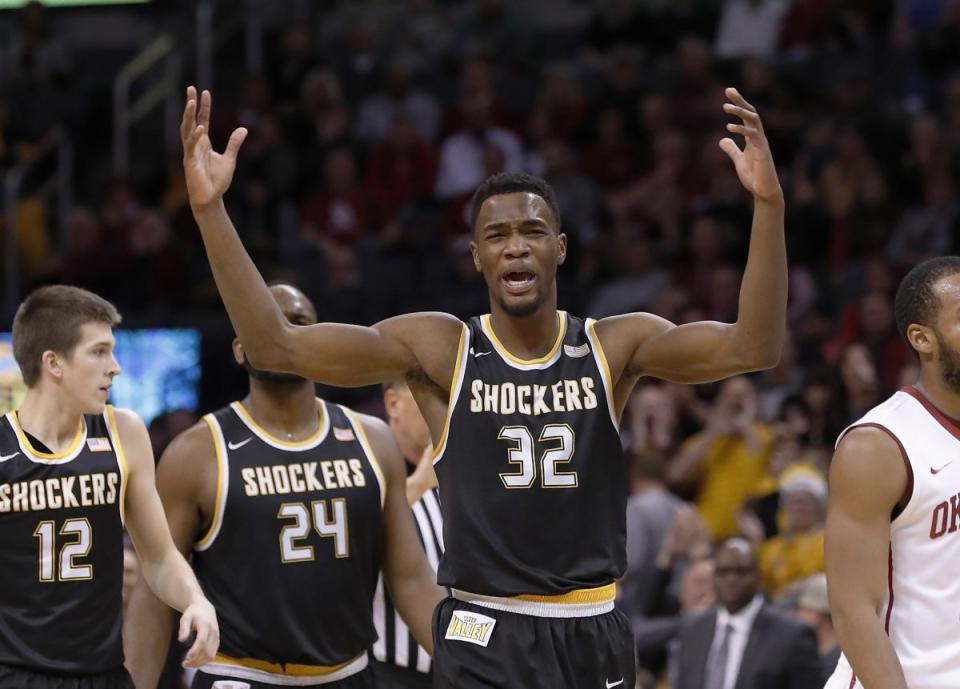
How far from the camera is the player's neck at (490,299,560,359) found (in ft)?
17.1

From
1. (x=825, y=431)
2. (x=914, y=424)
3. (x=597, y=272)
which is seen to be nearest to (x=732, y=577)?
(x=825, y=431)

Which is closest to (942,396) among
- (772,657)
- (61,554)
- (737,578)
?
(61,554)

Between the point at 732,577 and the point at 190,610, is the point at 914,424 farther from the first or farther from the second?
the point at 732,577

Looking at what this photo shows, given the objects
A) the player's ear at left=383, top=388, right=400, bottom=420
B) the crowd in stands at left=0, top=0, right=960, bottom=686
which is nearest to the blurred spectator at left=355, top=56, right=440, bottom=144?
the crowd in stands at left=0, top=0, right=960, bottom=686

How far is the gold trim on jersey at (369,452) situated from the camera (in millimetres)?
6430

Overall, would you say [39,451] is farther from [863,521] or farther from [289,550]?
[863,521]

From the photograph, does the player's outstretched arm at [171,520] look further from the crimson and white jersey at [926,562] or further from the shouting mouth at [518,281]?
the crimson and white jersey at [926,562]

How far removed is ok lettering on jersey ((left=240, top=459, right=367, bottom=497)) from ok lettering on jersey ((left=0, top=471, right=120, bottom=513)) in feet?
1.81

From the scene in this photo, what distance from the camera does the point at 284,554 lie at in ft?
20.4

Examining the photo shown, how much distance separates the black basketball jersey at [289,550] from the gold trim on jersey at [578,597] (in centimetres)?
140

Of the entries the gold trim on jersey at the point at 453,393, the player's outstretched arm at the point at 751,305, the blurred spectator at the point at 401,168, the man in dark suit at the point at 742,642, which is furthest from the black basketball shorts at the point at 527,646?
the blurred spectator at the point at 401,168

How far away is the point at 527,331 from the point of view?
206 inches

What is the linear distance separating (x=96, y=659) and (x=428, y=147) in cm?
1031

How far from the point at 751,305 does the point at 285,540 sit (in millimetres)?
2241
